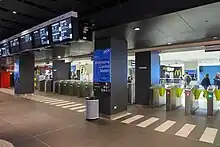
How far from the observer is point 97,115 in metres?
7.00

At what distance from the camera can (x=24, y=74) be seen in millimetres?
13156

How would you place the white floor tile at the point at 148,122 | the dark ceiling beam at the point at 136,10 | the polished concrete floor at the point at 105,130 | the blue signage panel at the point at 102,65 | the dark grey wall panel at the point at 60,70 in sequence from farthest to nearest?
the dark grey wall panel at the point at 60,70 → the blue signage panel at the point at 102,65 → the white floor tile at the point at 148,122 → the polished concrete floor at the point at 105,130 → the dark ceiling beam at the point at 136,10

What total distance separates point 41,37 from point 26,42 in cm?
140

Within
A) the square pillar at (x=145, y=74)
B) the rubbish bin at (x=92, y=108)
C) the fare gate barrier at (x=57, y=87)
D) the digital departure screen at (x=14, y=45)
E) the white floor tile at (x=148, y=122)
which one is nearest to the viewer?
the white floor tile at (x=148, y=122)

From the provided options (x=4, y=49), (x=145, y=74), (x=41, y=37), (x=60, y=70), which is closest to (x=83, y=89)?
(x=60, y=70)

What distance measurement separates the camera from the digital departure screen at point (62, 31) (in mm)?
5565

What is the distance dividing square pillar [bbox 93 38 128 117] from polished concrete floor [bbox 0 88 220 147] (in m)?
0.57

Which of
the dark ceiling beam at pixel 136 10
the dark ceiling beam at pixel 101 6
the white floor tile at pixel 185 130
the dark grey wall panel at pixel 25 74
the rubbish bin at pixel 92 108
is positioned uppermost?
the dark ceiling beam at pixel 101 6

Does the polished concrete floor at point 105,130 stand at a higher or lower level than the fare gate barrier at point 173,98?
lower

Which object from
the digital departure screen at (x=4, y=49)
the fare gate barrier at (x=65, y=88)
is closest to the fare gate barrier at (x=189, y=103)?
the digital departure screen at (x=4, y=49)

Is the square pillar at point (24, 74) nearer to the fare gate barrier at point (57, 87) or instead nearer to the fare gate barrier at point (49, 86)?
the fare gate barrier at point (57, 87)

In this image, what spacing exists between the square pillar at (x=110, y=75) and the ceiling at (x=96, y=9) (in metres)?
1.30

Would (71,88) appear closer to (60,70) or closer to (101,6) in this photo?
(60,70)

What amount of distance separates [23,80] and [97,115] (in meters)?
8.25
